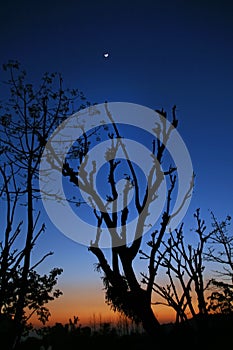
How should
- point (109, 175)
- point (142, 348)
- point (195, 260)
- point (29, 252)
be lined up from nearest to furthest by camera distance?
point (29, 252)
point (195, 260)
point (109, 175)
point (142, 348)

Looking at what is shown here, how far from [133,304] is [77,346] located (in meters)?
9.61

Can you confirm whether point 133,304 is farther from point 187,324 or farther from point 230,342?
point 230,342

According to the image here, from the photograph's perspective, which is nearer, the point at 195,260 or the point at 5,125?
the point at 5,125

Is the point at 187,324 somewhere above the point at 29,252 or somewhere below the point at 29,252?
below

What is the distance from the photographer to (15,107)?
610cm

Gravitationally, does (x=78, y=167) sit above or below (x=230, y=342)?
above

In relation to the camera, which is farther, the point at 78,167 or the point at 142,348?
the point at 142,348

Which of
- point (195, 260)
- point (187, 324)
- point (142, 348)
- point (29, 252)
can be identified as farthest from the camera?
point (142, 348)

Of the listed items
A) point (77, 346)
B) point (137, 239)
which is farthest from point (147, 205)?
point (77, 346)

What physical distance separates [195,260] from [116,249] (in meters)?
1.89

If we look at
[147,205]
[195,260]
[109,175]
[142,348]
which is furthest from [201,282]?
[142,348]

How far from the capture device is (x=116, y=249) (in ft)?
20.8

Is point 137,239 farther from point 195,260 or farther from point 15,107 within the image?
point 15,107

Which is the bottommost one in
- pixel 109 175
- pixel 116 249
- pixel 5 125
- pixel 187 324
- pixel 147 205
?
pixel 187 324
